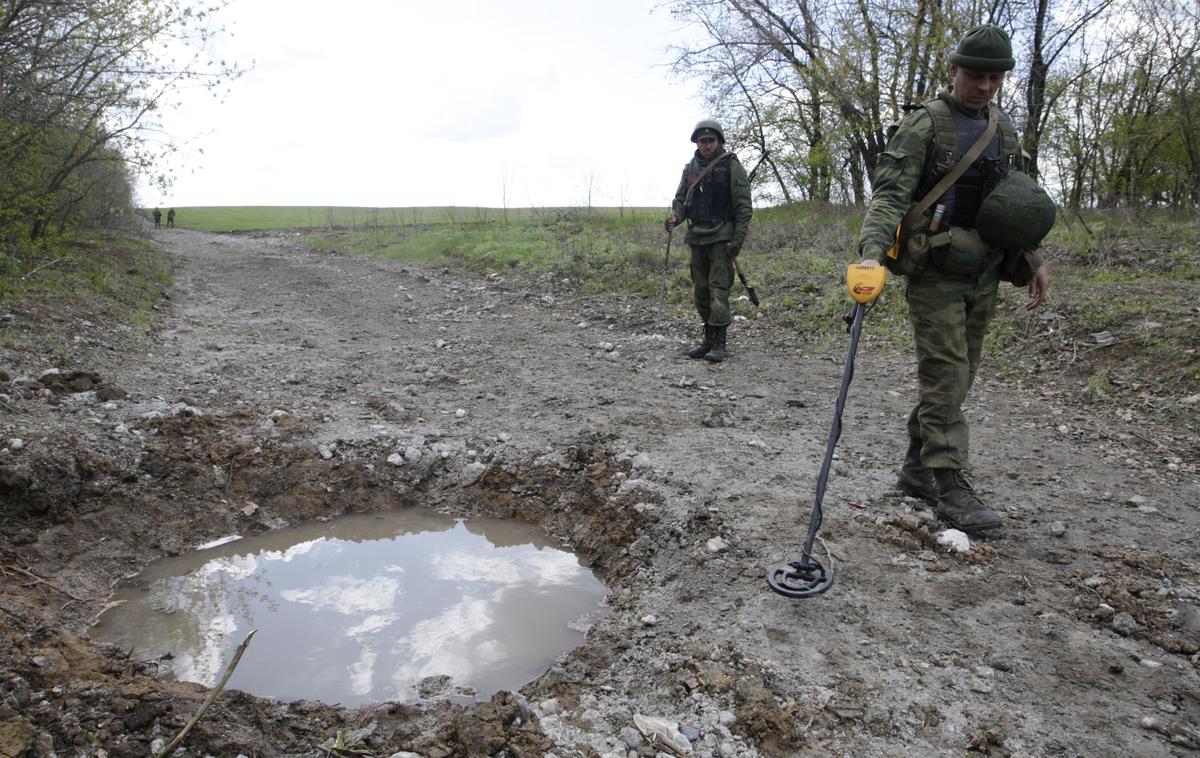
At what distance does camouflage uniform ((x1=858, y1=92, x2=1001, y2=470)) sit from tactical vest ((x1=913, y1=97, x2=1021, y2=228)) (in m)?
0.01

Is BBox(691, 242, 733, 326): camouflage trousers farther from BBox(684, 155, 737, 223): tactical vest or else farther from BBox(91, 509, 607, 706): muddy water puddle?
BBox(91, 509, 607, 706): muddy water puddle

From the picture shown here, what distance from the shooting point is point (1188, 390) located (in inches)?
186

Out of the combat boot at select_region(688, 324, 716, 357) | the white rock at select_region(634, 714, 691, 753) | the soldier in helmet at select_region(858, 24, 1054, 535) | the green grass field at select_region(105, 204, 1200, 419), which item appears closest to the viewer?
the white rock at select_region(634, 714, 691, 753)

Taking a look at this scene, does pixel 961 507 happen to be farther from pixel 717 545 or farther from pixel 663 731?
pixel 663 731

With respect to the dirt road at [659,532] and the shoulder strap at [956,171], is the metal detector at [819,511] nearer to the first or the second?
the dirt road at [659,532]

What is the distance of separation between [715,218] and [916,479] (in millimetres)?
3549

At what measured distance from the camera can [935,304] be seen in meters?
3.24

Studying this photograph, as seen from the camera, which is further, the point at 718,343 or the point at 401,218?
the point at 401,218

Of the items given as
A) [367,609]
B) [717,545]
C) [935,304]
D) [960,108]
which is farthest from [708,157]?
[367,609]

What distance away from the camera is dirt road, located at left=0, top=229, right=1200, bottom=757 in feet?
6.86

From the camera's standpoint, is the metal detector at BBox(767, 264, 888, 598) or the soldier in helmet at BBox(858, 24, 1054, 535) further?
the soldier in helmet at BBox(858, 24, 1054, 535)

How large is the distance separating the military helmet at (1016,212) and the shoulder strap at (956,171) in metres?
0.16

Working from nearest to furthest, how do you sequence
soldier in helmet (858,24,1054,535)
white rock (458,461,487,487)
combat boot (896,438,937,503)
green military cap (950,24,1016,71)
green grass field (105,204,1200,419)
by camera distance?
green military cap (950,24,1016,71) < soldier in helmet (858,24,1054,535) < combat boot (896,438,937,503) < white rock (458,461,487,487) < green grass field (105,204,1200,419)

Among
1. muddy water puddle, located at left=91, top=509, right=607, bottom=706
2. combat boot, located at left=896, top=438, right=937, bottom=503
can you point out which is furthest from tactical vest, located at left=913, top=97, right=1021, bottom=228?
muddy water puddle, located at left=91, top=509, right=607, bottom=706
